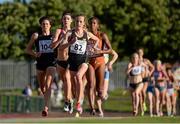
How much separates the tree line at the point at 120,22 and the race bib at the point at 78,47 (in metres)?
41.9

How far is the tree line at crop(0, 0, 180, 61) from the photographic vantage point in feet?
201

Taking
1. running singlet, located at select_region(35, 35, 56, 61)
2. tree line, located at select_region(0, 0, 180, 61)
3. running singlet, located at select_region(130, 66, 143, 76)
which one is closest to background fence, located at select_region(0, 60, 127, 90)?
tree line, located at select_region(0, 0, 180, 61)

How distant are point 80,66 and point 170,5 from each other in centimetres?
4500

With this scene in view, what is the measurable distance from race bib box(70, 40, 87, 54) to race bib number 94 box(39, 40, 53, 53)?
2.24 ft

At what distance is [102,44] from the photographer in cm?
2023

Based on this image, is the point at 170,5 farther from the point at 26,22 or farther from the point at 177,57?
the point at 26,22

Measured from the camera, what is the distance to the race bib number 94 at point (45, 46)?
1920 cm

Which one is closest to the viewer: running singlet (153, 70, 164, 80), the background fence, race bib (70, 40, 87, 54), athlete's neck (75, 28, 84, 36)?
athlete's neck (75, 28, 84, 36)

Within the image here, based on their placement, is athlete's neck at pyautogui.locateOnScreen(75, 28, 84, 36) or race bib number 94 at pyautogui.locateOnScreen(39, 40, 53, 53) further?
race bib number 94 at pyautogui.locateOnScreen(39, 40, 53, 53)

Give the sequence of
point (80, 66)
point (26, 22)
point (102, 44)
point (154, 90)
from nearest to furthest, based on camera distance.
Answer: point (80, 66) → point (102, 44) → point (154, 90) → point (26, 22)

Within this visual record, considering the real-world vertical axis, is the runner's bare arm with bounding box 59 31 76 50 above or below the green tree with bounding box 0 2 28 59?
below

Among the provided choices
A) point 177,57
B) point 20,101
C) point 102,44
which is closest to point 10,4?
point 177,57

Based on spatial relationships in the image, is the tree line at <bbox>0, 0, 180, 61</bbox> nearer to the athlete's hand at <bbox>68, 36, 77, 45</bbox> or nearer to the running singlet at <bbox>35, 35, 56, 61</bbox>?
the running singlet at <bbox>35, 35, 56, 61</bbox>

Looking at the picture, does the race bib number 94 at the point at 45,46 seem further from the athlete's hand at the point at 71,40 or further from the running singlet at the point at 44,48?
the athlete's hand at the point at 71,40
